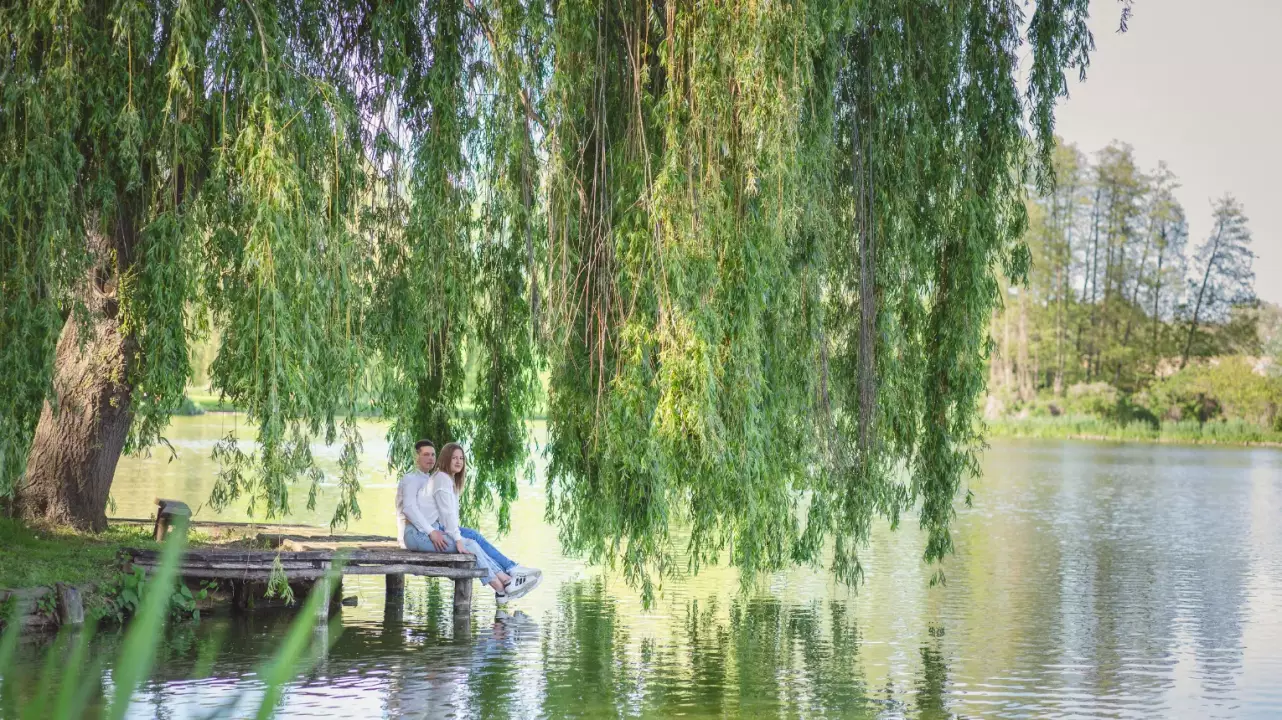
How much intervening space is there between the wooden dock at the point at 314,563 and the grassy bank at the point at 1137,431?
3860cm

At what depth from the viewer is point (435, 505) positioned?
1039 cm

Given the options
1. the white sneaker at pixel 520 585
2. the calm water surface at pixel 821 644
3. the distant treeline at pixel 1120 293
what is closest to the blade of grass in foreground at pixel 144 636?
the calm water surface at pixel 821 644

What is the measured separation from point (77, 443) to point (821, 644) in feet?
20.3

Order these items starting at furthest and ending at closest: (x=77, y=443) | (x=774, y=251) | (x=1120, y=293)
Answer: (x=1120, y=293), (x=77, y=443), (x=774, y=251)

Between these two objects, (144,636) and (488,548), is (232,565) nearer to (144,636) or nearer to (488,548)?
(488,548)

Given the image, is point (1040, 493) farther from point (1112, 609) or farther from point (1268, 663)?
point (1268, 663)

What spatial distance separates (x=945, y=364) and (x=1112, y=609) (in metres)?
3.70

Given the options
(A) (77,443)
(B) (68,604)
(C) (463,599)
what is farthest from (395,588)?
(B) (68,604)

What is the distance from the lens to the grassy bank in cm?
4675

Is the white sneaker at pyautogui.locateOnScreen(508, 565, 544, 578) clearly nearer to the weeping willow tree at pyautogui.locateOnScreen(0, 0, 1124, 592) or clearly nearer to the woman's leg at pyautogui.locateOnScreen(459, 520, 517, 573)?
the woman's leg at pyautogui.locateOnScreen(459, 520, 517, 573)

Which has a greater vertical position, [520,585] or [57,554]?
[57,554]

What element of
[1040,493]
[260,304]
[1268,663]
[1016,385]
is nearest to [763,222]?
[260,304]

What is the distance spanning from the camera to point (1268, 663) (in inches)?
388

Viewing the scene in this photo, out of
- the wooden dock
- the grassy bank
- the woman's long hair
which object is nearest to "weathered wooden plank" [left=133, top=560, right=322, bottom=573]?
the wooden dock
